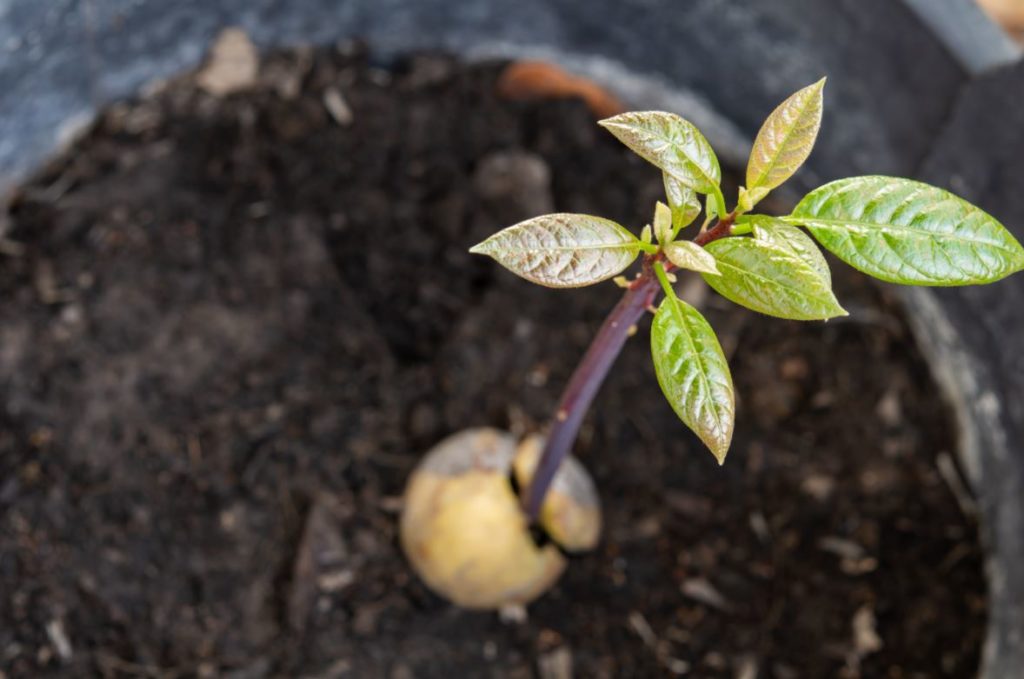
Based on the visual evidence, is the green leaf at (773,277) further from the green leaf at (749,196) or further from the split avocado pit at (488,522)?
the split avocado pit at (488,522)

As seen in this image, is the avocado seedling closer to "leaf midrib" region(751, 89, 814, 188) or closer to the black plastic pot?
"leaf midrib" region(751, 89, 814, 188)

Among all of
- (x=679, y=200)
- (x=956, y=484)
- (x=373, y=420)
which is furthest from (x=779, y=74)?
(x=679, y=200)

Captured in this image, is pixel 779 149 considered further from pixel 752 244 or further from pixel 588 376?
pixel 588 376

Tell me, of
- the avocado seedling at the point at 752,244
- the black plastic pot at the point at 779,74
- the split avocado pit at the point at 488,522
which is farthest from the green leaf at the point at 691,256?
the black plastic pot at the point at 779,74

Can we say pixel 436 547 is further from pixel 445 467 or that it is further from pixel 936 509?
pixel 936 509

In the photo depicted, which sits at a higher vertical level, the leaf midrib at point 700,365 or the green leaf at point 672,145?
the green leaf at point 672,145

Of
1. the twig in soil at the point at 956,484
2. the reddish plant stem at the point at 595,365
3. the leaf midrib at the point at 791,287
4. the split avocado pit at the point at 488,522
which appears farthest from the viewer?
the twig in soil at the point at 956,484
